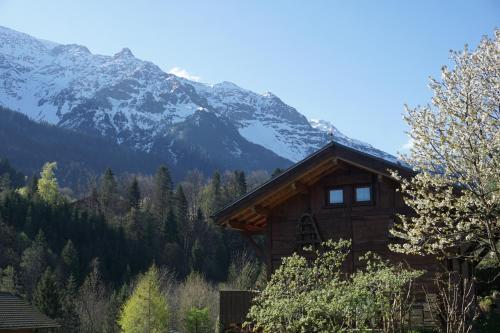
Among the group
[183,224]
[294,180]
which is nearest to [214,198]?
[183,224]

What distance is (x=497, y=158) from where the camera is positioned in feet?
38.1

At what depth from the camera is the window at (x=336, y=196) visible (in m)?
20.6

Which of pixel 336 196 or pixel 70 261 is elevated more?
pixel 336 196

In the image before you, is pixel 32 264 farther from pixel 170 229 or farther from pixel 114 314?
pixel 170 229

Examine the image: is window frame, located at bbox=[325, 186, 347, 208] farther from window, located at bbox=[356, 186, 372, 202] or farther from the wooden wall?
window, located at bbox=[356, 186, 372, 202]

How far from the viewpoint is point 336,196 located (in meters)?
20.7

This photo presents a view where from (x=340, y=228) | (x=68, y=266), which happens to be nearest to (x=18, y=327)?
(x=340, y=228)

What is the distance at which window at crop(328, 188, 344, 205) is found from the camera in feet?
67.6

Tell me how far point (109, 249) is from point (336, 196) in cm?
7326

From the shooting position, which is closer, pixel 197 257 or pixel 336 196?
pixel 336 196

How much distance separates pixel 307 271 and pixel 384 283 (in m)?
1.67

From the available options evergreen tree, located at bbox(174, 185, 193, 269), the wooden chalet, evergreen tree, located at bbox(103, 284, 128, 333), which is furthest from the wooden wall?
evergreen tree, located at bbox(174, 185, 193, 269)

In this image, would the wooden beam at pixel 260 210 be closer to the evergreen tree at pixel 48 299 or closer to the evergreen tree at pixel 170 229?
the evergreen tree at pixel 48 299

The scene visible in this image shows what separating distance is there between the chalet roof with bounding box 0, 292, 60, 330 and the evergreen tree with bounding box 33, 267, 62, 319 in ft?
65.4
